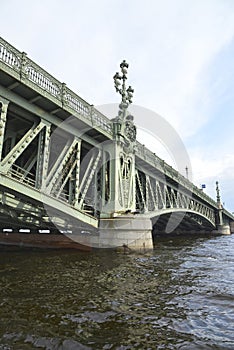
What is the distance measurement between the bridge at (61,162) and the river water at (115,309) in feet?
13.2

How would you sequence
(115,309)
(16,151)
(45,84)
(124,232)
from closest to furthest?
(115,309)
(16,151)
(45,84)
(124,232)

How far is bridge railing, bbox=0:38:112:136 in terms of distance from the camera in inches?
412

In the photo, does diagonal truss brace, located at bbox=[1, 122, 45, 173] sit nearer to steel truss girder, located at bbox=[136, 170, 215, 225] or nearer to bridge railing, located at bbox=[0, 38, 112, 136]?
bridge railing, located at bbox=[0, 38, 112, 136]

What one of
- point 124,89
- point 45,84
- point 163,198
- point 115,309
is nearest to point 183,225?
point 163,198

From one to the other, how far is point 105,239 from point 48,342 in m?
11.1

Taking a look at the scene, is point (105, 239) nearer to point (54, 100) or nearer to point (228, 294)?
point (54, 100)

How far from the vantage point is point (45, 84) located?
1229cm

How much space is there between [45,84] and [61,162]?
389 centimetres

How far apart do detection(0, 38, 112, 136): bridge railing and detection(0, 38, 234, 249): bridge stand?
0.04 metres

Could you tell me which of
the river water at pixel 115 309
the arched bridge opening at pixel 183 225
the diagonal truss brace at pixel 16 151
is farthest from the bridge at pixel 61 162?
the arched bridge opening at pixel 183 225

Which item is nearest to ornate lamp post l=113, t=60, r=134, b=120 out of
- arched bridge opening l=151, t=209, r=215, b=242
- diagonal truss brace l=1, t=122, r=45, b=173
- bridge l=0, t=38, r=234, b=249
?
bridge l=0, t=38, r=234, b=249

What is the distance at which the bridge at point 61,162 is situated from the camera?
10.9 meters

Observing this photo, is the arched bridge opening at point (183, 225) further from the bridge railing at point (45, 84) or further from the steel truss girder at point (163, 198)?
the bridge railing at point (45, 84)

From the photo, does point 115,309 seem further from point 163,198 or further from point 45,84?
point 163,198
